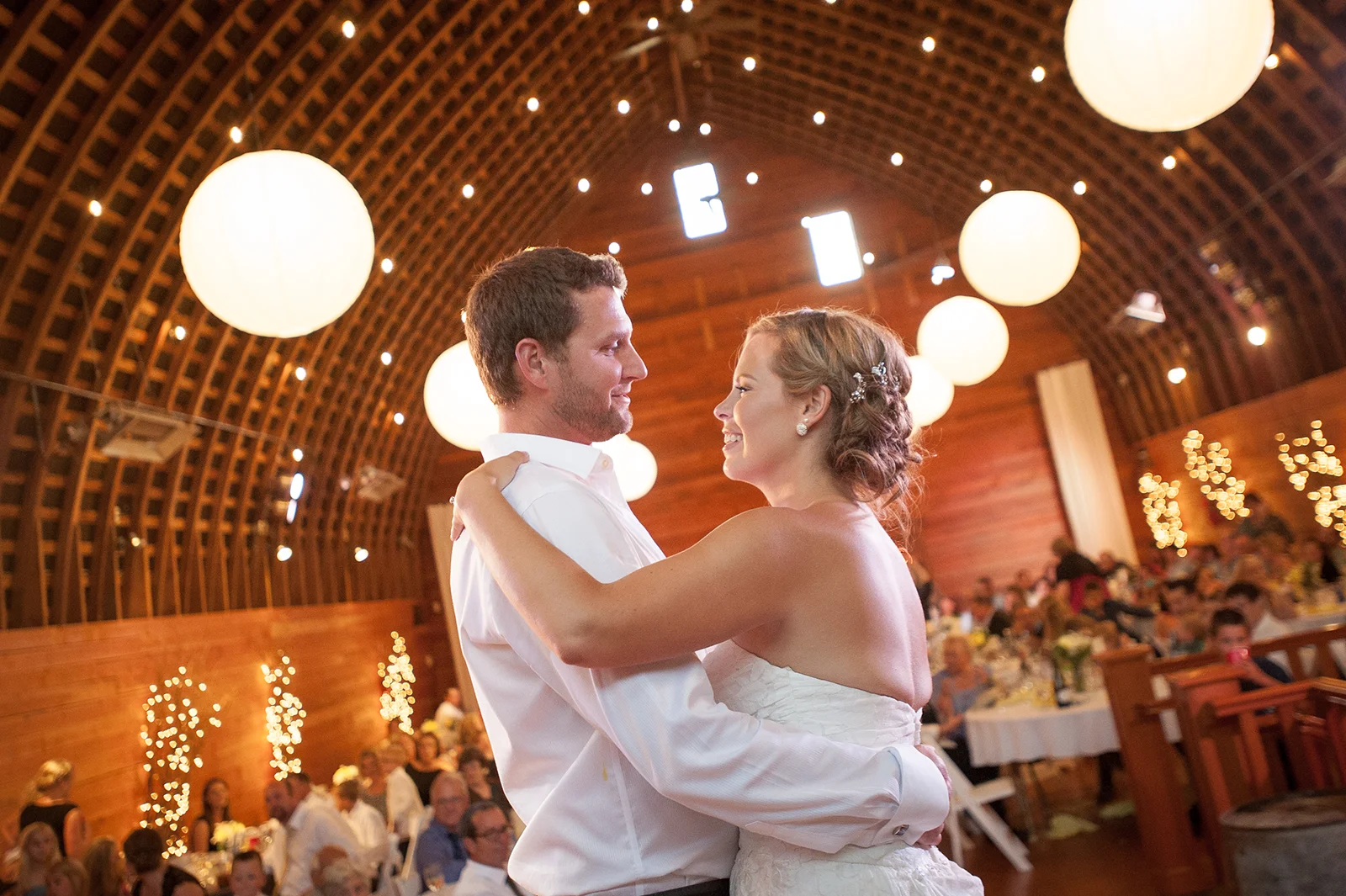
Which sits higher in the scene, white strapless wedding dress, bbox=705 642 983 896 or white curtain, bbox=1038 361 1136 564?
white curtain, bbox=1038 361 1136 564

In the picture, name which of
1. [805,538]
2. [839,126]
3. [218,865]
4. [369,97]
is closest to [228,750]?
[218,865]

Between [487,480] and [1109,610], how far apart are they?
319 inches

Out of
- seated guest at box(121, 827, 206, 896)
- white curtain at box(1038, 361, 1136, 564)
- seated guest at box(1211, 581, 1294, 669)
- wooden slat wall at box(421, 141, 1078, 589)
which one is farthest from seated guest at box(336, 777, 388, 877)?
white curtain at box(1038, 361, 1136, 564)

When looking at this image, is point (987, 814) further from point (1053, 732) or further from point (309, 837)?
point (309, 837)

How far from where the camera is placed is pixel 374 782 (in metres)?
8.27

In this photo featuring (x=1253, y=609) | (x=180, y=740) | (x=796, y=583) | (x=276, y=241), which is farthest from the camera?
(x=180, y=740)

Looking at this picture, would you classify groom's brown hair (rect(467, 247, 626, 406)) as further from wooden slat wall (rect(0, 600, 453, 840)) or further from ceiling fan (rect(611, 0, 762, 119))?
ceiling fan (rect(611, 0, 762, 119))

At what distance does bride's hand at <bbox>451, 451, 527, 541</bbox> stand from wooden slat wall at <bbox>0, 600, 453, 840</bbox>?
6.74 meters

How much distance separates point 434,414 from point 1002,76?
8.06 metres

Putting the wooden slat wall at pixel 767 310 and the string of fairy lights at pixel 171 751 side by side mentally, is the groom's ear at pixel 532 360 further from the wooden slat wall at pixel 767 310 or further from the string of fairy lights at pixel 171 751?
the wooden slat wall at pixel 767 310

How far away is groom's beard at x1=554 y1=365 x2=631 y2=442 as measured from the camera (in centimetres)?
186

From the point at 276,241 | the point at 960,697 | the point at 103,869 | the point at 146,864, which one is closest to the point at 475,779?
the point at 146,864

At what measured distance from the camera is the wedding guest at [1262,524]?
1130cm

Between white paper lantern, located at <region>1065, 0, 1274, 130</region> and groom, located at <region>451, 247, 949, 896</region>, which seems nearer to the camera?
groom, located at <region>451, 247, 949, 896</region>
